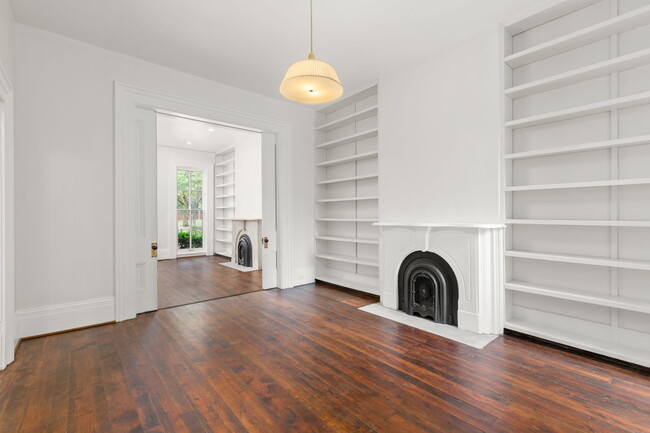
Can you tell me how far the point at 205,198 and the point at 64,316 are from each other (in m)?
6.59

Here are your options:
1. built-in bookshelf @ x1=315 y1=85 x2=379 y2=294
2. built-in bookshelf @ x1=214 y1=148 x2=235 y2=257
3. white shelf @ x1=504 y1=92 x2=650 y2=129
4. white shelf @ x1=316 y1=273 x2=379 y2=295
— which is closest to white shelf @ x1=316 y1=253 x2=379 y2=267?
built-in bookshelf @ x1=315 y1=85 x2=379 y2=294

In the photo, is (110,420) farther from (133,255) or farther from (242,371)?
(133,255)

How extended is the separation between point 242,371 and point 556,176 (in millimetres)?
3309

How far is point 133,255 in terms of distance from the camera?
11.8 ft

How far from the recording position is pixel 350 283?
4.88 meters

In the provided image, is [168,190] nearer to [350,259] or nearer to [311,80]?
[350,259]

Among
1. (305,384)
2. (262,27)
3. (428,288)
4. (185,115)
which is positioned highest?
(262,27)

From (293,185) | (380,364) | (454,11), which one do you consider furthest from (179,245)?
(454,11)

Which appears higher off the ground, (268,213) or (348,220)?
(268,213)

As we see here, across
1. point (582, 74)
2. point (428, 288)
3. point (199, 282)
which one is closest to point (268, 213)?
point (199, 282)

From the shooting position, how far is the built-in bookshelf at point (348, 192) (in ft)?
15.4

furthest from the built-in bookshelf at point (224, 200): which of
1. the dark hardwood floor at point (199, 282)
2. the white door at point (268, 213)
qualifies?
the white door at point (268, 213)

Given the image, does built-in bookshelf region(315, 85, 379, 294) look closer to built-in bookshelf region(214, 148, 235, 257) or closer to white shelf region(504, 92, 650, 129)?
white shelf region(504, 92, 650, 129)

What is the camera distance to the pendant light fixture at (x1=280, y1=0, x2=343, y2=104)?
7.06 feet
